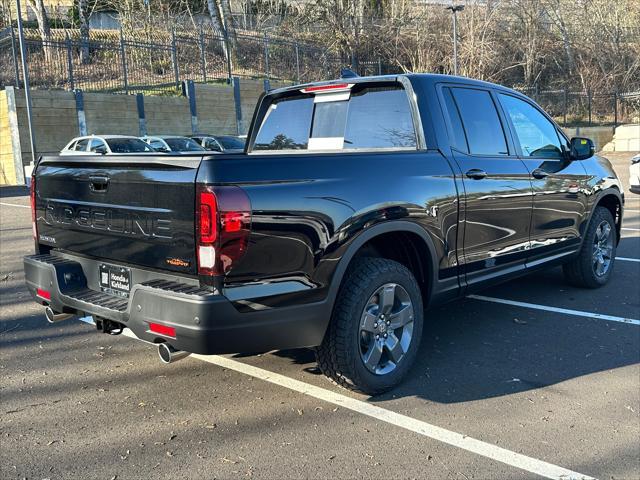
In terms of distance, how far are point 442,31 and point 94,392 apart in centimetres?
4072

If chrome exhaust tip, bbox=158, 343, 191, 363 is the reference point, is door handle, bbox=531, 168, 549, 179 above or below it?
above

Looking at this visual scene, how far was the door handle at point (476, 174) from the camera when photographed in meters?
4.46

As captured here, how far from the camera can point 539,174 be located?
205 inches

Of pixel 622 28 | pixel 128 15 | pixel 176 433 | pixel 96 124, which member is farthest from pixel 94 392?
pixel 622 28

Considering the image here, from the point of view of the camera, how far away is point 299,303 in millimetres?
3404

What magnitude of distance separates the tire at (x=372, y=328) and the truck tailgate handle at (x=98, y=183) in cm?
153

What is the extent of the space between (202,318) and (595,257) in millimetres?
4747

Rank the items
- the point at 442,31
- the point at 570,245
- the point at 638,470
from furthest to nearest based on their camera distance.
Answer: the point at 442,31
the point at 570,245
the point at 638,470

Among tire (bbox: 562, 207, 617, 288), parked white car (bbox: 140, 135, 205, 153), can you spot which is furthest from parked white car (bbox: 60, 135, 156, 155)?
tire (bbox: 562, 207, 617, 288)

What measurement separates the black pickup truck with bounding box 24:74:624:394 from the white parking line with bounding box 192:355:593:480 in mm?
152

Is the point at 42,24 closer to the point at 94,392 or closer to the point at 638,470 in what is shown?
the point at 94,392

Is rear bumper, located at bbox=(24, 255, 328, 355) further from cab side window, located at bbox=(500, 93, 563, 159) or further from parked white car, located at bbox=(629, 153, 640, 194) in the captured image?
parked white car, located at bbox=(629, 153, 640, 194)

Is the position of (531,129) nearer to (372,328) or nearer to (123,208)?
(372,328)

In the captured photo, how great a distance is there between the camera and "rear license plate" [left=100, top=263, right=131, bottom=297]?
143 inches
